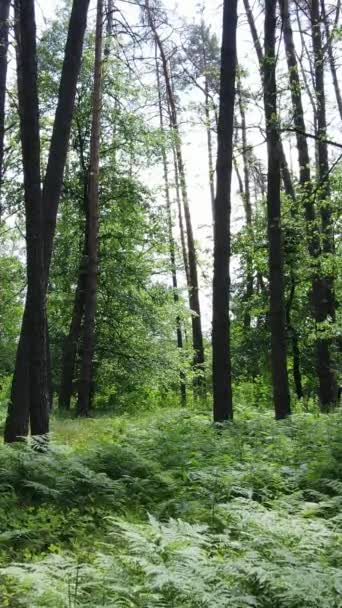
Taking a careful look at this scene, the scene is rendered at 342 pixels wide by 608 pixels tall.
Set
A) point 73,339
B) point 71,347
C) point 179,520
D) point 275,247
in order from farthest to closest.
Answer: point 73,339 → point 71,347 → point 275,247 → point 179,520

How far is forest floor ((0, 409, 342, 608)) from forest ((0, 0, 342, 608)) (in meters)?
0.02

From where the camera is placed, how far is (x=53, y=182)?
952 cm

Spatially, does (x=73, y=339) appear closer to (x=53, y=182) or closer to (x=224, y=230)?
(x=224, y=230)

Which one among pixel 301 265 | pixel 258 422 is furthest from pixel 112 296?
pixel 258 422

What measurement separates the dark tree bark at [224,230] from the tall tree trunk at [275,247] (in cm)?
93

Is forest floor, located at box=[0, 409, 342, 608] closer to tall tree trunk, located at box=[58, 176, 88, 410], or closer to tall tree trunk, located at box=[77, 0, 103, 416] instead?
tall tree trunk, located at box=[77, 0, 103, 416]

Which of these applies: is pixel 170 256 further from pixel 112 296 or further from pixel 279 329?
pixel 279 329

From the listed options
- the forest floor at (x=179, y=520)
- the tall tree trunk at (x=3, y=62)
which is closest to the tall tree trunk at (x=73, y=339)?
the tall tree trunk at (x=3, y=62)

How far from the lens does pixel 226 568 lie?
3.70 m

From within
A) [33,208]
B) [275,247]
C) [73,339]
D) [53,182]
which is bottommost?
[73,339]

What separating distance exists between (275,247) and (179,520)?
811 cm

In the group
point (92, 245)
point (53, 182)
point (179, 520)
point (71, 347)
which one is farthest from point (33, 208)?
point (71, 347)

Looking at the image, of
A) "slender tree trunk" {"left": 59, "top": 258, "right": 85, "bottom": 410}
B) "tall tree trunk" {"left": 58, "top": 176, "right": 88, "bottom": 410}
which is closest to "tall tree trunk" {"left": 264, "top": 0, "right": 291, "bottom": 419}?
"tall tree trunk" {"left": 58, "top": 176, "right": 88, "bottom": 410}

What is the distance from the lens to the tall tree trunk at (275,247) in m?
11.5
